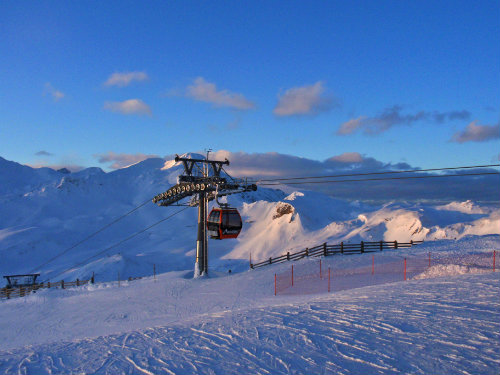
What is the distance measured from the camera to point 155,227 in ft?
290

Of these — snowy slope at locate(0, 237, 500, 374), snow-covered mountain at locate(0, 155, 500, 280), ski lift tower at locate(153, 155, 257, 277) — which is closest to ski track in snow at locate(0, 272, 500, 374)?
snowy slope at locate(0, 237, 500, 374)

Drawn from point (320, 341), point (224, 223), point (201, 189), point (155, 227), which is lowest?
point (155, 227)

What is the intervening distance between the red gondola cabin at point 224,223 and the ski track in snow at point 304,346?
10.9m

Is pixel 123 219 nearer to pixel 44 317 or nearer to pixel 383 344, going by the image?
pixel 44 317

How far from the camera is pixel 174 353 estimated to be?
8031mm

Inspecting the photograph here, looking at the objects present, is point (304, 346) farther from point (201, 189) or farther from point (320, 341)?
point (201, 189)

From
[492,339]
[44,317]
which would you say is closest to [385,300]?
[492,339]

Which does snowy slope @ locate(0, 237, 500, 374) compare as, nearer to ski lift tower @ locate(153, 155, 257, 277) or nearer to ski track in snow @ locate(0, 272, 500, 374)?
ski track in snow @ locate(0, 272, 500, 374)

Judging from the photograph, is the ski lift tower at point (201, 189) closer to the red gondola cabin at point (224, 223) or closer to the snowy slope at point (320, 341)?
the red gondola cabin at point (224, 223)

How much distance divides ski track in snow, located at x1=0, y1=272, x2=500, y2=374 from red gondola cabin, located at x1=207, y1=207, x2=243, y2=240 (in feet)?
35.8

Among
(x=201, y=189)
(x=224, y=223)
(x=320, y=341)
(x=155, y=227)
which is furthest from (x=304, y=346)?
(x=155, y=227)

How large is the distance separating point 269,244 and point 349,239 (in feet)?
44.5

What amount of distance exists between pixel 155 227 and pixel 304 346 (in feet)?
275

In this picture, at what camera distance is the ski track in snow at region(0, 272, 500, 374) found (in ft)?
23.4
